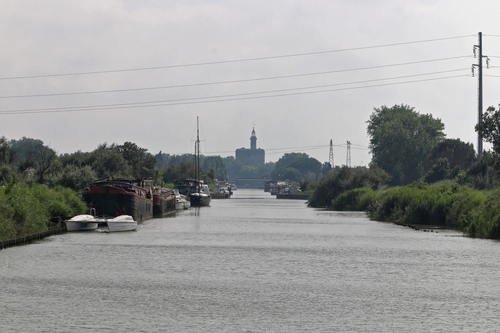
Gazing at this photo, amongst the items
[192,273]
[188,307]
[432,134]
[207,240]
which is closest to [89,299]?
[188,307]

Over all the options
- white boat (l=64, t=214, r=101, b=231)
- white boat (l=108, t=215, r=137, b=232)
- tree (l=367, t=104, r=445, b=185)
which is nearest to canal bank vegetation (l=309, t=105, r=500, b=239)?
tree (l=367, t=104, r=445, b=185)

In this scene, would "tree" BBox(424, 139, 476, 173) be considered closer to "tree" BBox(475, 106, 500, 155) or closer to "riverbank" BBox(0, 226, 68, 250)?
"tree" BBox(475, 106, 500, 155)

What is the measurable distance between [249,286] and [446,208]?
3826 cm

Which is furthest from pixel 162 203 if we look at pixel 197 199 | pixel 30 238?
pixel 30 238

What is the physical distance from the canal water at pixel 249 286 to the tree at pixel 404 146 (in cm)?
10605

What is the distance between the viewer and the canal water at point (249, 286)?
20234mm

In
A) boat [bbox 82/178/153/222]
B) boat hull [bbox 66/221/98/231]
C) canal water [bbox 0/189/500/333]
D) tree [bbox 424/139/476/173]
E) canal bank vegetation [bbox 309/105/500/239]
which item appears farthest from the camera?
tree [bbox 424/139/476/173]

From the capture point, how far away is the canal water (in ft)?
66.4

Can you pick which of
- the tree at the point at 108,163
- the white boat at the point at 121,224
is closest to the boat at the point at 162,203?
the tree at the point at 108,163

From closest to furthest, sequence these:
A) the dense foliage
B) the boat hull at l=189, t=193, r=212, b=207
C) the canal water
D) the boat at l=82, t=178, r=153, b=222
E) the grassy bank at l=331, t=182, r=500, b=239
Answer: the canal water → the grassy bank at l=331, t=182, r=500, b=239 → the boat at l=82, t=178, r=153, b=222 → the dense foliage → the boat hull at l=189, t=193, r=212, b=207

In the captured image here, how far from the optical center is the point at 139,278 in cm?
2884

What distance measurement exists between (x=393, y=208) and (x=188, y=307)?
183ft

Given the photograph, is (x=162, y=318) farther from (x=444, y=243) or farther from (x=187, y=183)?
(x=187, y=183)

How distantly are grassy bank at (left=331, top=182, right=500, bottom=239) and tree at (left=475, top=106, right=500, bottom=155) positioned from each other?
5294mm
